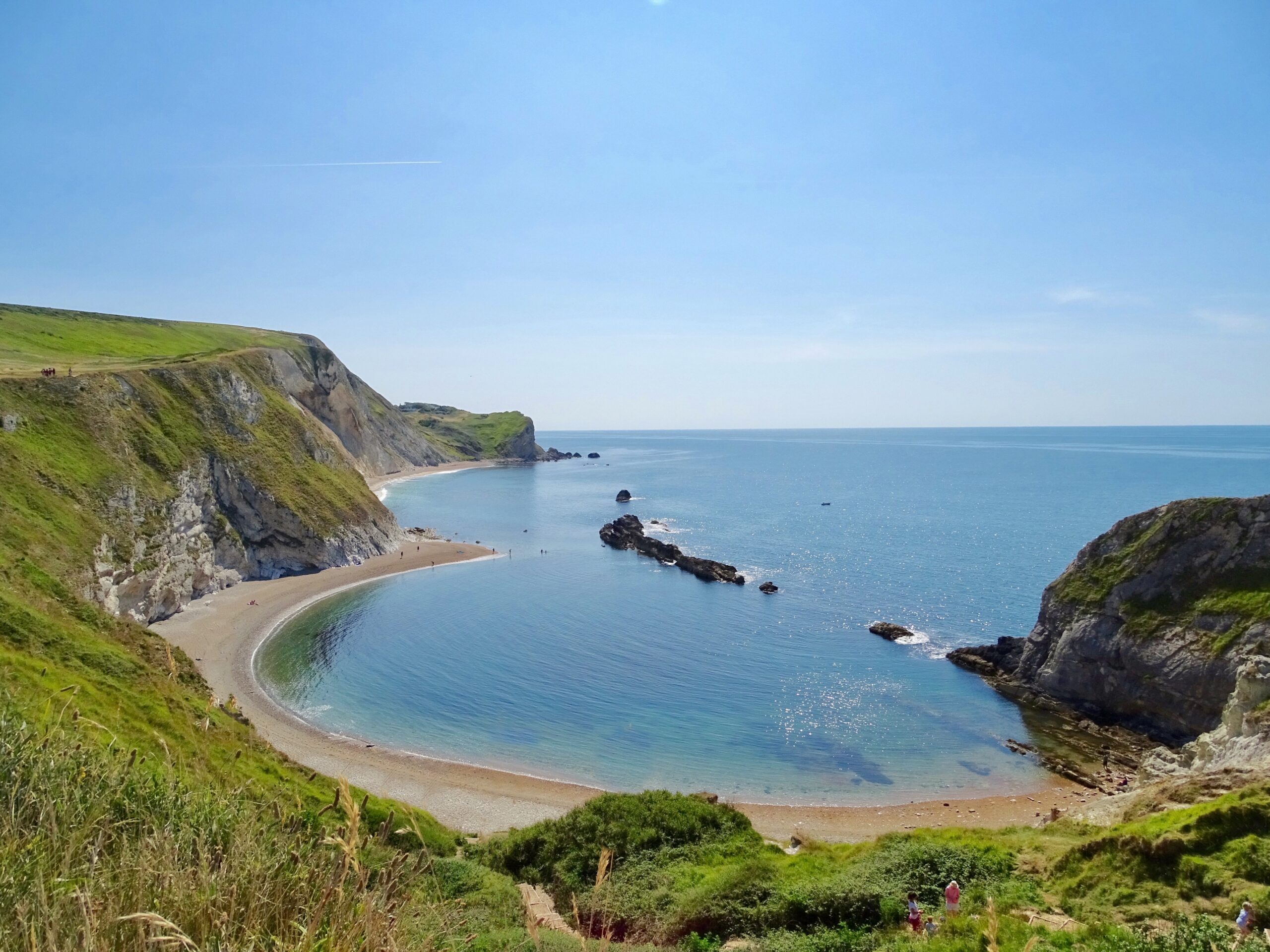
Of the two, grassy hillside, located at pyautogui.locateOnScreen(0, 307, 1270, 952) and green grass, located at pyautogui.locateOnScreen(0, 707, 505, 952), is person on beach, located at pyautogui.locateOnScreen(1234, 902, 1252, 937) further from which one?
green grass, located at pyautogui.locateOnScreen(0, 707, 505, 952)

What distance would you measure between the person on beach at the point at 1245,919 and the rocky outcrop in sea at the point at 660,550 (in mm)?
53899

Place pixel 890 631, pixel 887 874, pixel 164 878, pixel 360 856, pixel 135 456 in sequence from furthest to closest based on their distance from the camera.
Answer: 1. pixel 135 456
2. pixel 890 631
3. pixel 887 874
4. pixel 360 856
5. pixel 164 878

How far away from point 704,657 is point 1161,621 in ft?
84.6

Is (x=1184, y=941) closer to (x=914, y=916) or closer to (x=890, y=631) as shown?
(x=914, y=916)

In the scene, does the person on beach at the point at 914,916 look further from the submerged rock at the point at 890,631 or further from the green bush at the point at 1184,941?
the submerged rock at the point at 890,631

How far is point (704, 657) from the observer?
46.8 m

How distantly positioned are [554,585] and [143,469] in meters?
34.2

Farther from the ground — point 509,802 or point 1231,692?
point 1231,692

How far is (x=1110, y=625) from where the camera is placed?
122ft

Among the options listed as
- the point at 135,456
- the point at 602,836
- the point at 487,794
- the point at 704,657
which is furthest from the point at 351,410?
the point at 602,836

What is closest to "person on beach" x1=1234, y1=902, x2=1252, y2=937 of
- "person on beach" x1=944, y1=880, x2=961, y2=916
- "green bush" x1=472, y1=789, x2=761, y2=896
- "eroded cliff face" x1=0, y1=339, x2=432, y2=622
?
"person on beach" x1=944, y1=880, x2=961, y2=916

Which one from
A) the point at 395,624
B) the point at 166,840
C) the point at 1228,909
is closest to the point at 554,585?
the point at 395,624

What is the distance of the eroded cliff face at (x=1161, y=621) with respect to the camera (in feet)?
105

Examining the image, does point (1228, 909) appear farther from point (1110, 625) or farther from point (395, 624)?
point (395, 624)
